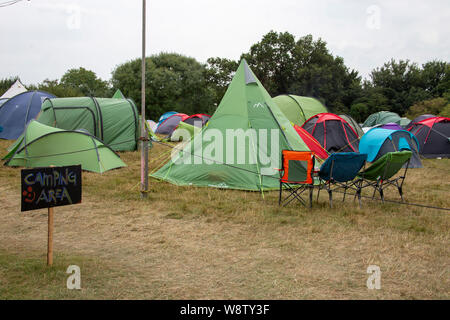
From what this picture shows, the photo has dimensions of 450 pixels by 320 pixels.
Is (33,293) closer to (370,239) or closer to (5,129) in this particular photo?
(370,239)

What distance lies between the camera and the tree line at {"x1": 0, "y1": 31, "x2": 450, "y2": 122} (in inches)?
1195

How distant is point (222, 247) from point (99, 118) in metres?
8.95

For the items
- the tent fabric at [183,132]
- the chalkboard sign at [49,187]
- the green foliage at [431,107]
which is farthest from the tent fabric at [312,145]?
the green foliage at [431,107]

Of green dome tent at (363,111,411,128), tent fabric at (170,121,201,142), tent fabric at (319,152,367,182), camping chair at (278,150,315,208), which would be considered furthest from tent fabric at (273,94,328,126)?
green dome tent at (363,111,411,128)

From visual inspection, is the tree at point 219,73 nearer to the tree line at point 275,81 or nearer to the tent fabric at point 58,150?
the tree line at point 275,81

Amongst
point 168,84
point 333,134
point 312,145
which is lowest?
point 312,145

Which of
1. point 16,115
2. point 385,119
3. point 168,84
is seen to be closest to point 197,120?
point 16,115

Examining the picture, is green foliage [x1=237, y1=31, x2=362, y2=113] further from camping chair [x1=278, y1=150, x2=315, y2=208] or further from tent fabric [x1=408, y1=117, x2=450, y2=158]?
camping chair [x1=278, y1=150, x2=315, y2=208]

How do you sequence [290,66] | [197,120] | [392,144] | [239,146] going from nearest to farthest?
[239,146]
[392,144]
[197,120]
[290,66]

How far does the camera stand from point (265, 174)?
7.09m

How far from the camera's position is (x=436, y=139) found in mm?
12883

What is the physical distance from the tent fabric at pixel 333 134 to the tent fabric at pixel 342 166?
5.88 meters

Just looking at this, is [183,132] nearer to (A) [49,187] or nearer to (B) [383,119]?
(A) [49,187]

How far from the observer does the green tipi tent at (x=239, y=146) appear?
7.09 meters
